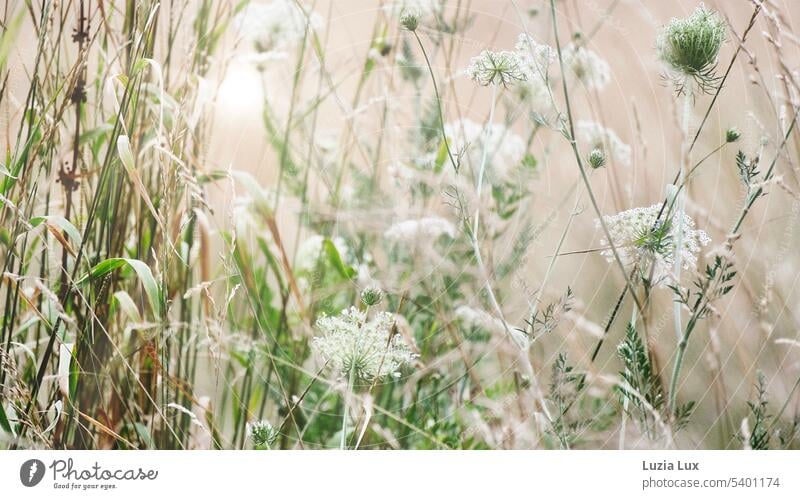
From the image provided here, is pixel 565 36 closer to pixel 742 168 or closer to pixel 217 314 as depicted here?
pixel 742 168

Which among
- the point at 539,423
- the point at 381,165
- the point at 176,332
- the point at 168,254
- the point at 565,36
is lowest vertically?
the point at 539,423

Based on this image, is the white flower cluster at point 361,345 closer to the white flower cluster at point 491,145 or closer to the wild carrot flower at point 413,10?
the white flower cluster at point 491,145

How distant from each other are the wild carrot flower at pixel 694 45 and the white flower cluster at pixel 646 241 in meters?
0.20

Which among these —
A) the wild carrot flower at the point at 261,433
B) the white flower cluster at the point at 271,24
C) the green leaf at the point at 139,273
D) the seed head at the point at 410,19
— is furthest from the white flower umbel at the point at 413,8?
the wild carrot flower at the point at 261,433

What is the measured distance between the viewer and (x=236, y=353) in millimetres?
926

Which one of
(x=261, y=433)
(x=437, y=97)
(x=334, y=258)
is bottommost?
(x=261, y=433)

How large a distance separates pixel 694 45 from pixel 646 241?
0.94ft

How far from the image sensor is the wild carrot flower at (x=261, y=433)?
91cm

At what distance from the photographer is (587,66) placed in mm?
982

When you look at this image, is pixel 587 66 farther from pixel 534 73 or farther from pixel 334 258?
pixel 334 258

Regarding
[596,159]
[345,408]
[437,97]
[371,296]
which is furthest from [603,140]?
[345,408]
